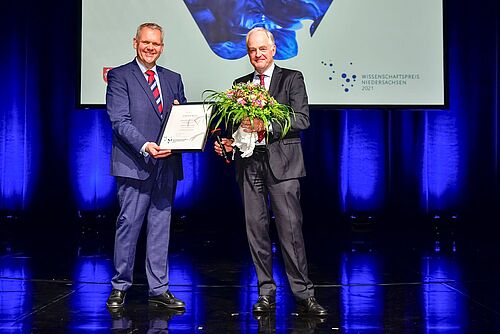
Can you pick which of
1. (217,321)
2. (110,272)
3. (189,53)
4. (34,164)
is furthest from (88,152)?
(217,321)

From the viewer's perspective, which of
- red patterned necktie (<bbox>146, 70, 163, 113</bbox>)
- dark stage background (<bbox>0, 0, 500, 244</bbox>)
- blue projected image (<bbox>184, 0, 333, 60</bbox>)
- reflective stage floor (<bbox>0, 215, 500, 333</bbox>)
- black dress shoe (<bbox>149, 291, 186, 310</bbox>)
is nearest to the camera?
reflective stage floor (<bbox>0, 215, 500, 333</bbox>)

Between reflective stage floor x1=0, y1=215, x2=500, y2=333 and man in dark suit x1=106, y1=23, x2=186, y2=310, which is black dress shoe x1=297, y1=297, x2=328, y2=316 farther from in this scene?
man in dark suit x1=106, y1=23, x2=186, y2=310

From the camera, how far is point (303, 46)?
22.0ft

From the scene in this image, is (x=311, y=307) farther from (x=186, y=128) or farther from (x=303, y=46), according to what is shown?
(x=303, y=46)

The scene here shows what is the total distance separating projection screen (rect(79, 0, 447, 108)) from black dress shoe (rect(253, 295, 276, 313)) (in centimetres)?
347

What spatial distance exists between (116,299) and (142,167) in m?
0.69

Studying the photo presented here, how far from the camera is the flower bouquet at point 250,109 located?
3211 millimetres

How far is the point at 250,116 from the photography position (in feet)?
10.5

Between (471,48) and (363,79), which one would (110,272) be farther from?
(471,48)

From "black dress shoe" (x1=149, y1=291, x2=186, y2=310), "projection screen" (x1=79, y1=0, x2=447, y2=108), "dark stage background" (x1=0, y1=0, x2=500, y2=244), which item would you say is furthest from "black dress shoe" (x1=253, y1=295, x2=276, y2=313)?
"dark stage background" (x1=0, y1=0, x2=500, y2=244)

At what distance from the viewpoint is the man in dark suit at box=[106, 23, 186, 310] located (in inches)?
139

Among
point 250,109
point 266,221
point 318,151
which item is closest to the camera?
point 250,109

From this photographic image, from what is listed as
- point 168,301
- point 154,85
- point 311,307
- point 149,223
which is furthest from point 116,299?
point 154,85

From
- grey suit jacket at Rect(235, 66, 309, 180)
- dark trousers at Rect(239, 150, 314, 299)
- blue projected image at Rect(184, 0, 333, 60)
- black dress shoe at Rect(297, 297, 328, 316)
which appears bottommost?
black dress shoe at Rect(297, 297, 328, 316)
